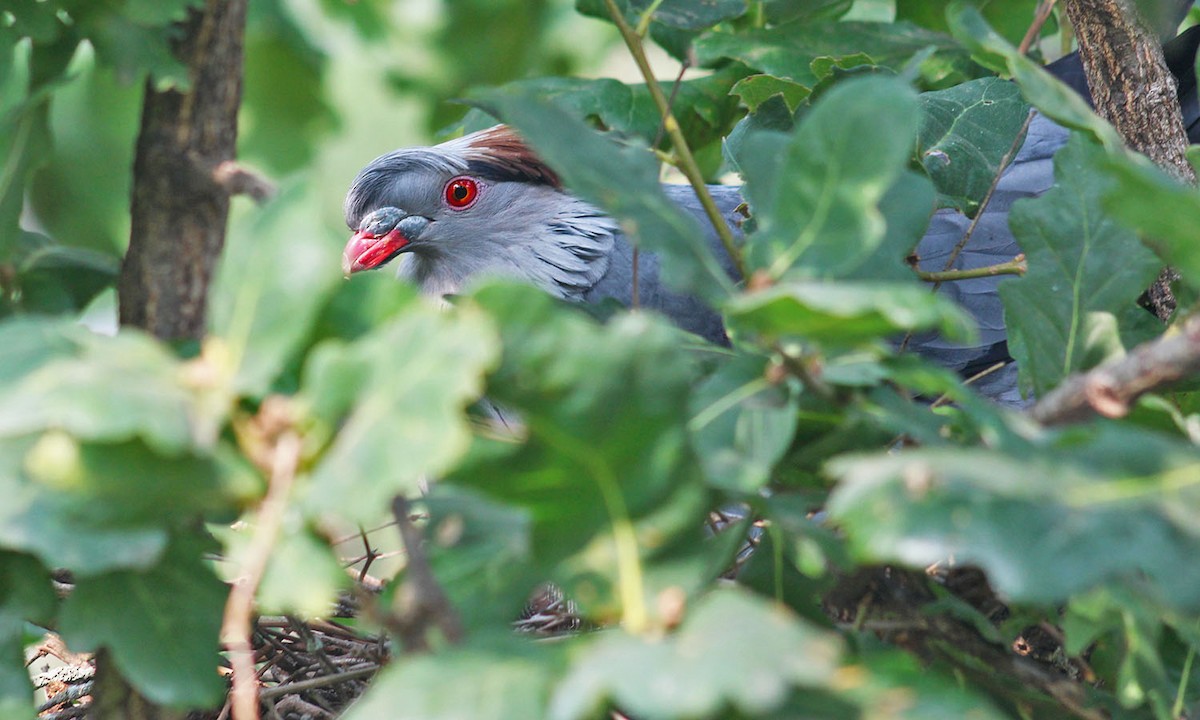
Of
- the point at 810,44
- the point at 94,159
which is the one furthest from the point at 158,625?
the point at 94,159

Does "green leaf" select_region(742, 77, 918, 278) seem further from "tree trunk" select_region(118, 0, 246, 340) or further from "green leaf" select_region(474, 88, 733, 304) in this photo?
"tree trunk" select_region(118, 0, 246, 340)

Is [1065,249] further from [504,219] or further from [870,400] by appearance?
[504,219]

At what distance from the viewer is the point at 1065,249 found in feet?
3.36

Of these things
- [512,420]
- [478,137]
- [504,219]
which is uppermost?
[478,137]

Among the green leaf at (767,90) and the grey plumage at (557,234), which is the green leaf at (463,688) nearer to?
the green leaf at (767,90)

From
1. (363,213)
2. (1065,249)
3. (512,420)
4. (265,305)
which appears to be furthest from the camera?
(363,213)

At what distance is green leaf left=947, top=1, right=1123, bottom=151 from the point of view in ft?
3.00

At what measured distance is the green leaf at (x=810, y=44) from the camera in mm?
1623

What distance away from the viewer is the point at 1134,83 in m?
1.49

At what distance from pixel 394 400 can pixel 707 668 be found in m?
0.22

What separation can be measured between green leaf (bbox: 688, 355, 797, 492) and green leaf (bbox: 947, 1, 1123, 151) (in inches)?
12.3

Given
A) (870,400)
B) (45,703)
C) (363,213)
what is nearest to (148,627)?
(870,400)

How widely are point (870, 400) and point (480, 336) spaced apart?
0.32 meters

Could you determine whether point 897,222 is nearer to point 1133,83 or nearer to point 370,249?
point 1133,83
